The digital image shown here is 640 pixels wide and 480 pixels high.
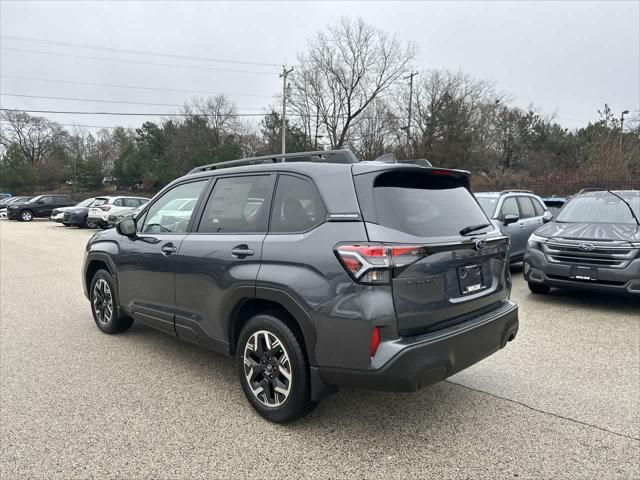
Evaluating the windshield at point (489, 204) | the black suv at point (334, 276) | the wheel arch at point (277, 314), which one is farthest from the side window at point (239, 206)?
the windshield at point (489, 204)

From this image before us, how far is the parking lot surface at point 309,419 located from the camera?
267 cm

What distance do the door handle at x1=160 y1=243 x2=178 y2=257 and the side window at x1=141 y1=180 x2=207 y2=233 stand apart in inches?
6.0

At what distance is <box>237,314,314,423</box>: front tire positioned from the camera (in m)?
2.92

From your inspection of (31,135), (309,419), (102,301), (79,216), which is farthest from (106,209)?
(31,135)

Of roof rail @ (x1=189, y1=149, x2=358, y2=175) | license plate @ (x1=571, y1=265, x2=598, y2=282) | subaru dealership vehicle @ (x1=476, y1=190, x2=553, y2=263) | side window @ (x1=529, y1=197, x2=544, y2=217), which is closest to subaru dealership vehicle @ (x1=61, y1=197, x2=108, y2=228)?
subaru dealership vehicle @ (x1=476, y1=190, x2=553, y2=263)

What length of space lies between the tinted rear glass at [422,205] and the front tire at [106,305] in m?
3.44

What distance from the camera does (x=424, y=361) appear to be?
8.59 ft

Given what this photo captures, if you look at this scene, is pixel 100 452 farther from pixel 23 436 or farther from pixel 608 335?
pixel 608 335

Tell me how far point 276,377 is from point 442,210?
1.67 meters

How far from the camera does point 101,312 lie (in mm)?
5258

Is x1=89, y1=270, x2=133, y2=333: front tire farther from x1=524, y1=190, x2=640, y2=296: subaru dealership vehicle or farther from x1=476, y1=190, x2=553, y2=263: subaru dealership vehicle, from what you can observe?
x1=476, y1=190, x2=553, y2=263: subaru dealership vehicle

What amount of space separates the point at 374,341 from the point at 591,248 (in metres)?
5.05

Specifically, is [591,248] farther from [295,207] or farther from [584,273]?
[295,207]

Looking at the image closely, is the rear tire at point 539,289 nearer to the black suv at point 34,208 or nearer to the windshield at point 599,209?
the windshield at point 599,209
